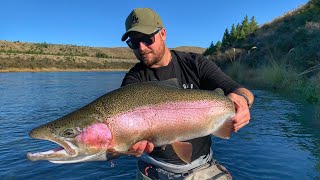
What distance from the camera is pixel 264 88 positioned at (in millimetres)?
26828

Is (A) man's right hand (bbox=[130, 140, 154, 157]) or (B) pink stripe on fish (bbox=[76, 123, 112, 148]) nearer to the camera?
(B) pink stripe on fish (bbox=[76, 123, 112, 148])

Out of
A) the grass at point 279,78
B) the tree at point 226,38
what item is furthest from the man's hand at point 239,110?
the tree at point 226,38

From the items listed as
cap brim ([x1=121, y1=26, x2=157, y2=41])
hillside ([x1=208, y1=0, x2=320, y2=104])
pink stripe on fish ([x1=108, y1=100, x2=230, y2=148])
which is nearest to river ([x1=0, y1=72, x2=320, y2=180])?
hillside ([x1=208, y1=0, x2=320, y2=104])

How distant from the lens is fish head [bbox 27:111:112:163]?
295 cm

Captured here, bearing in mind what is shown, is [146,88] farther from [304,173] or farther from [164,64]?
[304,173]

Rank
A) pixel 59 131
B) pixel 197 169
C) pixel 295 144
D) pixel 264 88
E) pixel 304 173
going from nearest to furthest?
pixel 59 131
pixel 197 169
pixel 304 173
pixel 295 144
pixel 264 88

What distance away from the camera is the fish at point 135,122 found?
2.97m

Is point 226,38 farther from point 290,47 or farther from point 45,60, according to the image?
point 45,60

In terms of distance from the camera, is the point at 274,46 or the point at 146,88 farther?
the point at 274,46

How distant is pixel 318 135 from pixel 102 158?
397 inches

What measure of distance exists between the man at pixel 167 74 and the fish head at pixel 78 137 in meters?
0.87

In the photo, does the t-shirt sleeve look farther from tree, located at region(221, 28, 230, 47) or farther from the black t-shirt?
tree, located at region(221, 28, 230, 47)

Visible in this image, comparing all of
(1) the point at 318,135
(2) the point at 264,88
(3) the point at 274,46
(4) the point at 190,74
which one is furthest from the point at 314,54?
(4) the point at 190,74

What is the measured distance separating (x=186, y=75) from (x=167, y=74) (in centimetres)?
20
